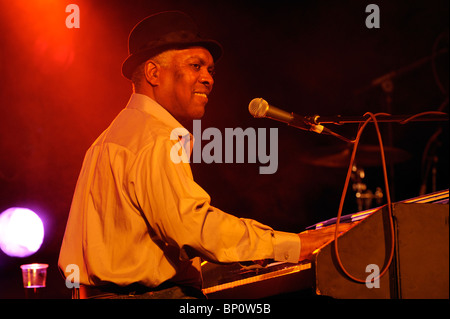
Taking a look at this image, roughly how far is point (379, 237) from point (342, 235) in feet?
0.46

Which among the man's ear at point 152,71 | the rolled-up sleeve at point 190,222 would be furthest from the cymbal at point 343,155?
the rolled-up sleeve at point 190,222

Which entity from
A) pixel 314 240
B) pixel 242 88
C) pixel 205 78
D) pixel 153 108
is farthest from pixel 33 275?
pixel 314 240

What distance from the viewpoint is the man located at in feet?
6.60

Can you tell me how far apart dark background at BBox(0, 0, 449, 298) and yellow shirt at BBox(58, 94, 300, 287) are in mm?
1974

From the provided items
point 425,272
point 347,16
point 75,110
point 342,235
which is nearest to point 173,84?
point 342,235

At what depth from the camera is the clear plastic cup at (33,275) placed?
157 inches

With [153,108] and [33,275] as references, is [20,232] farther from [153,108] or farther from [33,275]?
[153,108]

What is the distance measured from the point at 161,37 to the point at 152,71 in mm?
188

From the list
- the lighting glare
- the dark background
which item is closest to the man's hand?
the dark background

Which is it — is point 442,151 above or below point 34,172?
above

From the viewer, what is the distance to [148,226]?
2.15 m

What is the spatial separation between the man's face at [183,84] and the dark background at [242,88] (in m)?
1.67

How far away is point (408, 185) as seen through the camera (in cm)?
670

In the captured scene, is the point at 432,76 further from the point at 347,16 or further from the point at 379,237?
the point at 379,237
